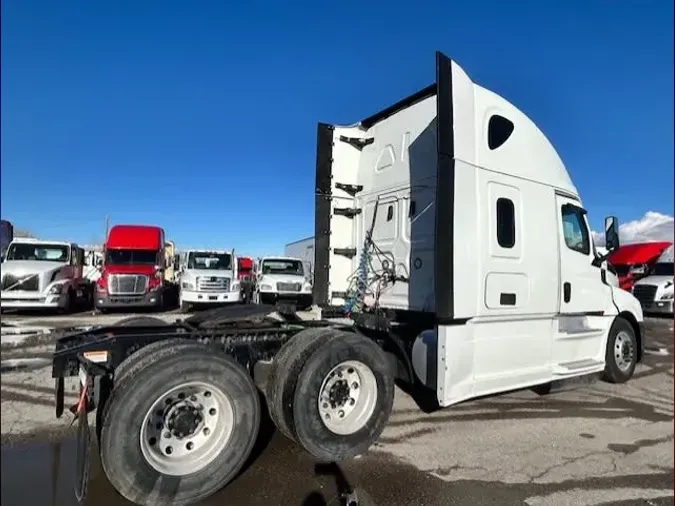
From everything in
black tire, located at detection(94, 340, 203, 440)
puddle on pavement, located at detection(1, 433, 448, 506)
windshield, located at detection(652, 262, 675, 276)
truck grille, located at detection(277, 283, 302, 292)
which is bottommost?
puddle on pavement, located at detection(1, 433, 448, 506)

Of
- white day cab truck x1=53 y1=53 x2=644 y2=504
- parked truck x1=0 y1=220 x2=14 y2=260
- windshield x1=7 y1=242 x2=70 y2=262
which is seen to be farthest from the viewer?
windshield x1=7 y1=242 x2=70 y2=262

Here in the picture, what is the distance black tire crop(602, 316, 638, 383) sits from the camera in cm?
672

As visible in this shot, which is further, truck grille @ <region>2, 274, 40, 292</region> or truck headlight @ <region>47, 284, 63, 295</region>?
truck headlight @ <region>47, 284, 63, 295</region>

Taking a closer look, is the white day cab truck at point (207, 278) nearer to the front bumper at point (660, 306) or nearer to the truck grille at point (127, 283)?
the truck grille at point (127, 283)

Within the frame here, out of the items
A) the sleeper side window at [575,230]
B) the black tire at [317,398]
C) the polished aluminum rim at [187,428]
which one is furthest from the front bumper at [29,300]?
the sleeper side window at [575,230]

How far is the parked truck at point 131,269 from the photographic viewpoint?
16.0 m

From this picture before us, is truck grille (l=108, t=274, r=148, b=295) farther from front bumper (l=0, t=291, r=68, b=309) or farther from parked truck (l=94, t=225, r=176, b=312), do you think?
front bumper (l=0, t=291, r=68, b=309)

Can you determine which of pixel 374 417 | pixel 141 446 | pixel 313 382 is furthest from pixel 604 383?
pixel 141 446

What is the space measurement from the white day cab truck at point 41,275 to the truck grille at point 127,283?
152cm

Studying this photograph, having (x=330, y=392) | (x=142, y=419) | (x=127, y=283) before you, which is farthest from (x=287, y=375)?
(x=127, y=283)

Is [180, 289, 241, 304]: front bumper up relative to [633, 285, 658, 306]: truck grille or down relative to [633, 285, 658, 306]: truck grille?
down

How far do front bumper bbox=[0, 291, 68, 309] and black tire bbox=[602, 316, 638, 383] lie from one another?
1578cm

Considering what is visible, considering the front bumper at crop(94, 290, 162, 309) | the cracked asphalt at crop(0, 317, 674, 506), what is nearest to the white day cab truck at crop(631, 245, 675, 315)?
the cracked asphalt at crop(0, 317, 674, 506)

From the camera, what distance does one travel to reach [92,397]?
3518 millimetres
